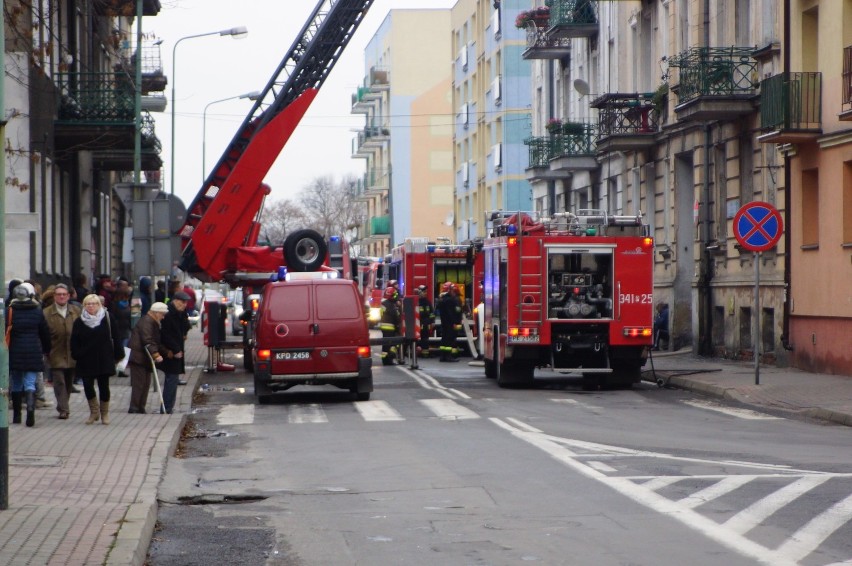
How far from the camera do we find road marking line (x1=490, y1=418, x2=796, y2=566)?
27.6 ft

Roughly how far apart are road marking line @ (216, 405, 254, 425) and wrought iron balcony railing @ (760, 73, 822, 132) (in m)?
11.3

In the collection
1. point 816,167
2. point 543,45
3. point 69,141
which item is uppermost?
point 543,45

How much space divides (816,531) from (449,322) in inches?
945

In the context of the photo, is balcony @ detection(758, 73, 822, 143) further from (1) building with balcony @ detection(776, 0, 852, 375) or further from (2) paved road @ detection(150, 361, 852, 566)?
(2) paved road @ detection(150, 361, 852, 566)

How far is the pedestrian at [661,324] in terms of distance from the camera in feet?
115

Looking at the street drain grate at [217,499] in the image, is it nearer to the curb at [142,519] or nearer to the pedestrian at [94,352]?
the curb at [142,519]

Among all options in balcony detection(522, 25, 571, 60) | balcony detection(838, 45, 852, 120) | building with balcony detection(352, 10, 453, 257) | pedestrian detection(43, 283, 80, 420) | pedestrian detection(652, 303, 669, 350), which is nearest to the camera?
pedestrian detection(43, 283, 80, 420)

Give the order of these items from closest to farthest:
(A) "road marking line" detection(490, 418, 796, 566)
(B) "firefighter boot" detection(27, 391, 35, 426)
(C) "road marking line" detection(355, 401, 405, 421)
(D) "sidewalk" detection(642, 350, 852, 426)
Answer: (A) "road marking line" detection(490, 418, 796, 566), (B) "firefighter boot" detection(27, 391, 35, 426), (C) "road marking line" detection(355, 401, 405, 421), (D) "sidewalk" detection(642, 350, 852, 426)

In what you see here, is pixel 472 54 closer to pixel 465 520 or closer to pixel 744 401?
pixel 744 401

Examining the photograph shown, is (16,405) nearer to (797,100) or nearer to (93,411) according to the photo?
(93,411)

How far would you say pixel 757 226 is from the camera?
22.1 meters

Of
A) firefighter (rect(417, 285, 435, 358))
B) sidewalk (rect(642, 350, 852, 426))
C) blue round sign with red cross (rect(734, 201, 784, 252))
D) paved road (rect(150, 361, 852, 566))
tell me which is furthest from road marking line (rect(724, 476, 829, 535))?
firefighter (rect(417, 285, 435, 358))

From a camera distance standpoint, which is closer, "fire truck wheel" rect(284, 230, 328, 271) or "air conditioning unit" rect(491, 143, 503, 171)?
"fire truck wheel" rect(284, 230, 328, 271)

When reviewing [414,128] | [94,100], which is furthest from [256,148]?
[414,128]
